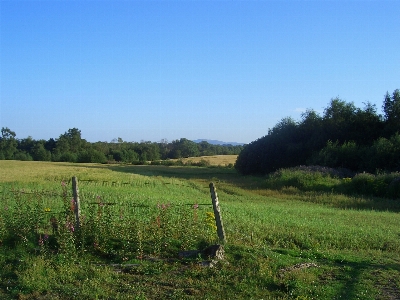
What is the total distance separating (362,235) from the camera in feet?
41.9

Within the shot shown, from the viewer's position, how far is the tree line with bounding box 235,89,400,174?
125 ft

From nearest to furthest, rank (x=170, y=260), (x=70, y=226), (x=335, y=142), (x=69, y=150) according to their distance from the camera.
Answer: (x=170, y=260)
(x=70, y=226)
(x=335, y=142)
(x=69, y=150)

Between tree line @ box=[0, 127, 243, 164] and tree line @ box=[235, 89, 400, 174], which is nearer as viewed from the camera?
tree line @ box=[235, 89, 400, 174]

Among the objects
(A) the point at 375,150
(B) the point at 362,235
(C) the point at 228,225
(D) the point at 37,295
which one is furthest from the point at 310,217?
(A) the point at 375,150

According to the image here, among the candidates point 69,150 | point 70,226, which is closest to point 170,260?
point 70,226

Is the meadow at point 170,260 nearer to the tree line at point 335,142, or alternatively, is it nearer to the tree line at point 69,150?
the tree line at point 335,142

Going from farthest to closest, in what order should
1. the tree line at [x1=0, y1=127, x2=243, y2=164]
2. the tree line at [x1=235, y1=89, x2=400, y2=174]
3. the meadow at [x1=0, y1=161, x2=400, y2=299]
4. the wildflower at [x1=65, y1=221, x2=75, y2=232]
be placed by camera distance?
the tree line at [x1=0, y1=127, x2=243, y2=164], the tree line at [x1=235, y1=89, x2=400, y2=174], the wildflower at [x1=65, y1=221, x2=75, y2=232], the meadow at [x1=0, y1=161, x2=400, y2=299]

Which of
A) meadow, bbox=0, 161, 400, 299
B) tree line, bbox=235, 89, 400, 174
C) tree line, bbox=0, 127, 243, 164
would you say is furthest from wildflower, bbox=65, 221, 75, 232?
tree line, bbox=0, 127, 243, 164

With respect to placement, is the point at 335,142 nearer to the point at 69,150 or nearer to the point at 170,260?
the point at 170,260

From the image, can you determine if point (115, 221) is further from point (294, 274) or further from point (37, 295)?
point (294, 274)

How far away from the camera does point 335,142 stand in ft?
145

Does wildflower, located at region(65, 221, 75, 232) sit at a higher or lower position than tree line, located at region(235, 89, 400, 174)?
lower

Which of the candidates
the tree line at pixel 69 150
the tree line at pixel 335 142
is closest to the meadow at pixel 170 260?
the tree line at pixel 335 142

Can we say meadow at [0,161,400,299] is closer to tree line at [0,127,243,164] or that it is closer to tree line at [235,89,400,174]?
tree line at [235,89,400,174]
